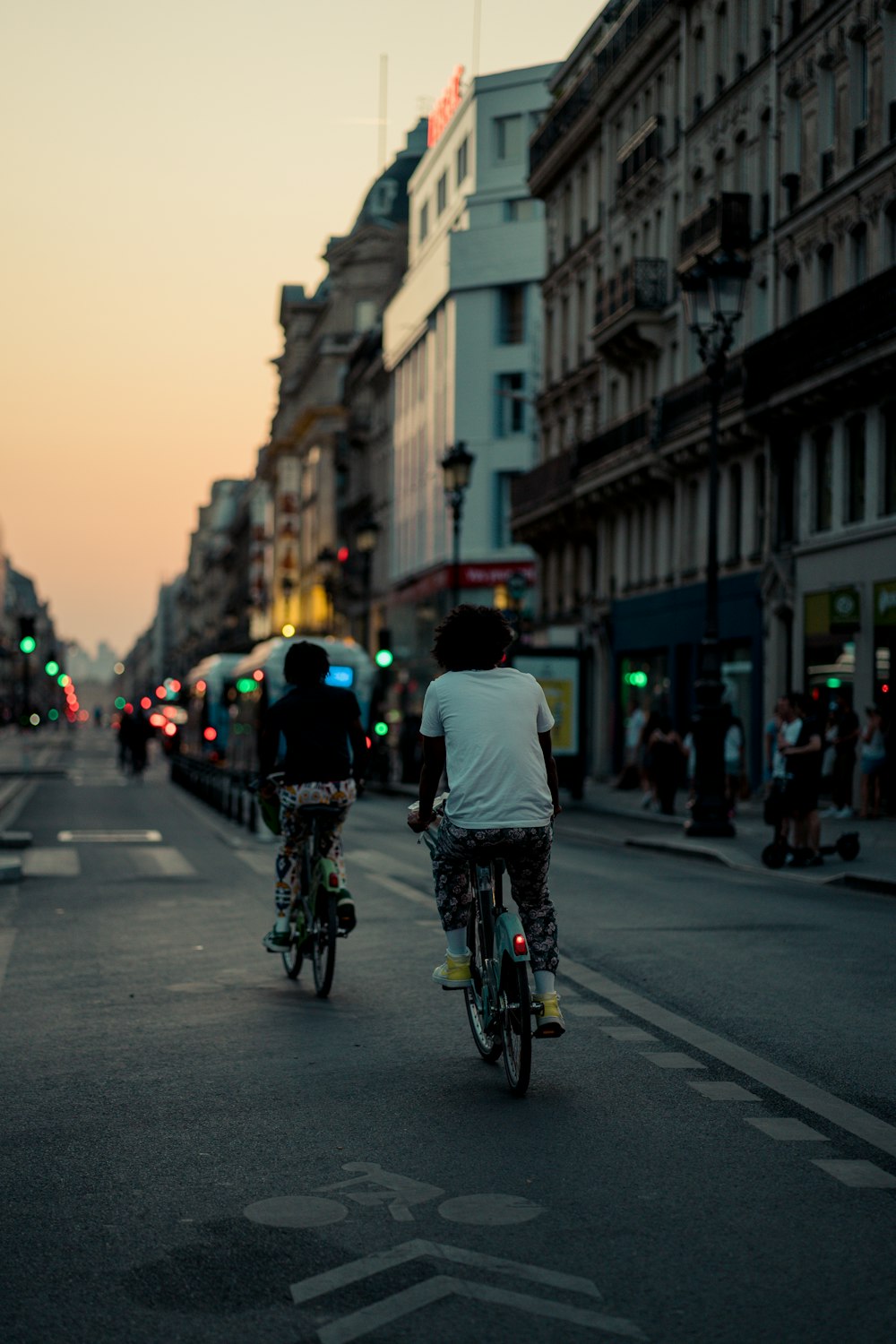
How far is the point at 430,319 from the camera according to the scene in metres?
72.9

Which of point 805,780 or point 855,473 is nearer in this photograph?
point 805,780

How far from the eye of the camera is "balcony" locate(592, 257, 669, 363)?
1756 inches

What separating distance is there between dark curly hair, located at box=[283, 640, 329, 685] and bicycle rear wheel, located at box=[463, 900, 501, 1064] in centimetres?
290

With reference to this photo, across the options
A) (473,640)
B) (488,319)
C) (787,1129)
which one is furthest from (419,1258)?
(488,319)

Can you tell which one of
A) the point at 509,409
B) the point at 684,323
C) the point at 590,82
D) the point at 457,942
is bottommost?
the point at 457,942

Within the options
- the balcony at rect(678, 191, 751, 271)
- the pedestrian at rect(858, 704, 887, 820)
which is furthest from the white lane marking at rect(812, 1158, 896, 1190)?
the balcony at rect(678, 191, 751, 271)

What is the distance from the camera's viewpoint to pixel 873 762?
97.9ft

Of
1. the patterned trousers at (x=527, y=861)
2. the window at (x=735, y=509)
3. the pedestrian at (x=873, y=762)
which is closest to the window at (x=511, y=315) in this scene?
the window at (x=735, y=509)

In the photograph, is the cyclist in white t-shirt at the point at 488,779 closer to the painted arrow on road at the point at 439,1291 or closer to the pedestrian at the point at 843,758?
the painted arrow on road at the point at 439,1291

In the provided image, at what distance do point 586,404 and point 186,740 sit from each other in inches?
837

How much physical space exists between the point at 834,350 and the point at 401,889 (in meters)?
17.7

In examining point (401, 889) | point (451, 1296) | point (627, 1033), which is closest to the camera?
point (451, 1296)

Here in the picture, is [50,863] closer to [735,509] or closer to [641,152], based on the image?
[735,509]

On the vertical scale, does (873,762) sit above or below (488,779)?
below
